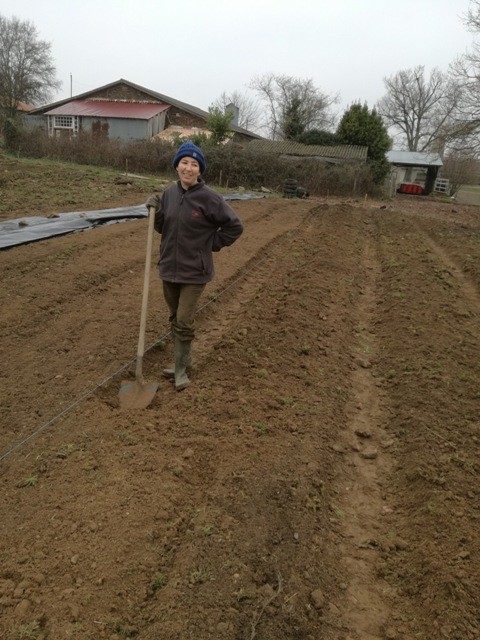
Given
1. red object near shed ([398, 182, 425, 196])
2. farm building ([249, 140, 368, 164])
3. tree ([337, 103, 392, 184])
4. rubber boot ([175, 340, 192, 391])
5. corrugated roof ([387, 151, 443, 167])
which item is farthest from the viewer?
corrugated roof ([387, 151, 443, 167])

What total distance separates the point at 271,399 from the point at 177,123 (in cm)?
3776

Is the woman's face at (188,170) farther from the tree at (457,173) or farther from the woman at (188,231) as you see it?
the tree at (457,173)

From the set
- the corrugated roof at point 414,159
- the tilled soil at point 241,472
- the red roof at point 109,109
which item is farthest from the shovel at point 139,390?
the corrugated roof at point 414,159

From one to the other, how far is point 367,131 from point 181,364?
31.6m

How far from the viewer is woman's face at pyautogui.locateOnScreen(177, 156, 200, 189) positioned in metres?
4.00

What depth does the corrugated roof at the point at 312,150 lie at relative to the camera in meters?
31.1

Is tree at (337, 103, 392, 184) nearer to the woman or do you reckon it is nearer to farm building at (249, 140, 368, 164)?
farm building at (249, 140, 368, 164)

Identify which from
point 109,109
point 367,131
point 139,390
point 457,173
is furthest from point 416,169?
point 139,390

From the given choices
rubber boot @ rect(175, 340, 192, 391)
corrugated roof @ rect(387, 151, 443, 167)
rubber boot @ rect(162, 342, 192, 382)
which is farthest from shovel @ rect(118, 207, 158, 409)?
corrugated roof @ rect(387, 151, 443, 167)

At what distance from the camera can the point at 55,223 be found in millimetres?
10336

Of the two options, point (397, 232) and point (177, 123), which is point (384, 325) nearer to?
point (397, 232)

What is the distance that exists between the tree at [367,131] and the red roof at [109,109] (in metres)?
13.6

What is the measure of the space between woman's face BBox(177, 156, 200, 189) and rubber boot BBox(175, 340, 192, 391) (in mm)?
1394

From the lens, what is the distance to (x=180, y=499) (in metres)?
3.07
